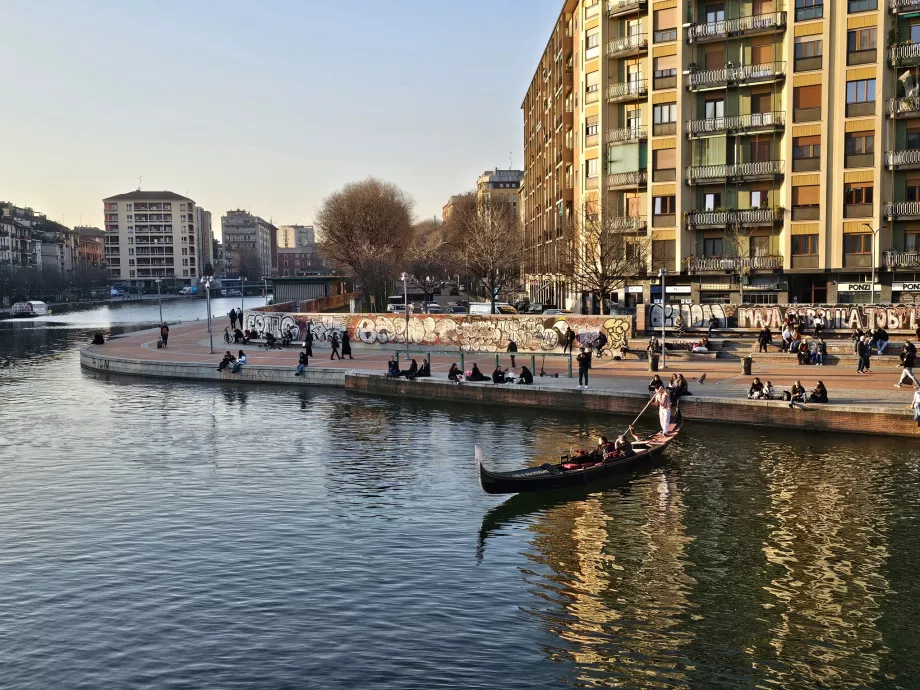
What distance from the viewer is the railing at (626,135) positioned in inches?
2618

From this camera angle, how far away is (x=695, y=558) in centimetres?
2006

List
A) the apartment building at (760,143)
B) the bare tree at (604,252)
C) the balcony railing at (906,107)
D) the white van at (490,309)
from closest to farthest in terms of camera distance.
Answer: the balcony railing at (906,107) → the apartment building at (760,143) → the bare tree at (604,252) → the white van at (490,309)

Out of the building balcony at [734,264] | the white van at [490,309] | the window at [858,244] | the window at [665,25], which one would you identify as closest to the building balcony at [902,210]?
the window at [858,244]

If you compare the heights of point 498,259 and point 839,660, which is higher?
point 498,259

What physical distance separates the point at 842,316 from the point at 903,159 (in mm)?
14193

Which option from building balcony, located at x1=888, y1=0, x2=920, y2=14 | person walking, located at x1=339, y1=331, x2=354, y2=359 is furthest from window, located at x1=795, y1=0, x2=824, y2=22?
person walking, located at x1=339, y1=331, x2=354, y2=359

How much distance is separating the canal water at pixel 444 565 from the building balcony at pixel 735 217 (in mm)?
32566

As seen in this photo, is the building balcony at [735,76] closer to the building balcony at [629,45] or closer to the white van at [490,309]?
the building balcony at [629,45]

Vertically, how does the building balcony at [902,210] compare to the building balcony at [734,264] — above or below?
above

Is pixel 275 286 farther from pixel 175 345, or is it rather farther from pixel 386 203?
pixel 175 345

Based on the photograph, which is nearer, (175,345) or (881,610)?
(881,610)

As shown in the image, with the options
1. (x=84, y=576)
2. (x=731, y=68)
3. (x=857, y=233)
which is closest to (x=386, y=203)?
(x=731, y=68)

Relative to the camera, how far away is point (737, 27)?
62.7 m

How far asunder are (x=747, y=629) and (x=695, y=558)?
153 inches
